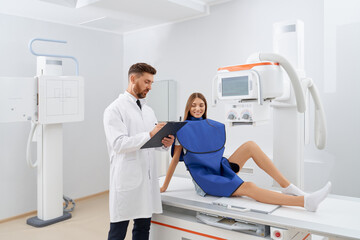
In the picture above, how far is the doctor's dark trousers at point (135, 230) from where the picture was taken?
6.28 feet

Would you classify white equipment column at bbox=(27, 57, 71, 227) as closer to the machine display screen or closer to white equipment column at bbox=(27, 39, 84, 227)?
white equipment column at bbox=(27, 39, 84, 227)

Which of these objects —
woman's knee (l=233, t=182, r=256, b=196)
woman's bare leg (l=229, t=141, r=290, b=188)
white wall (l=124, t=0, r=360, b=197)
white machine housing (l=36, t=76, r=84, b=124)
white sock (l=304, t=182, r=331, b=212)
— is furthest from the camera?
white machine housing (l=36, t=76, r=84, b=124)

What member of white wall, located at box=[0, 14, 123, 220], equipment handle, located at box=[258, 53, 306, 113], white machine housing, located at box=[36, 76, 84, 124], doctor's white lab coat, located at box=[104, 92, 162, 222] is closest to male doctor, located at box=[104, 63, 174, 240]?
doctor's white lab coat, located at box=[104, 92, 162, 222]

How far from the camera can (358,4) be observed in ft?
8.86

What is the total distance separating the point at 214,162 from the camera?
2098 millimetres

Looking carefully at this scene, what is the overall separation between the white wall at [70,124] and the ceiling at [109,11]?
18 cm

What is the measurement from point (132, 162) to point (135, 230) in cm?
45

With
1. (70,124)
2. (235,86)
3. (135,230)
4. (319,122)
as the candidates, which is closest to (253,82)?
(235,86)

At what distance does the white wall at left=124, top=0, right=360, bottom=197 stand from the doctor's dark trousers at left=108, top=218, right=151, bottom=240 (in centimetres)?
163

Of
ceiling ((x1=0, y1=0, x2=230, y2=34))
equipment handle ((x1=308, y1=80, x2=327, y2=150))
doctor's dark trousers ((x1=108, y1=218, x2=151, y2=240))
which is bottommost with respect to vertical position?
doctor's dark trousers ((x1=108, y1=218, x2=151, y2=240))

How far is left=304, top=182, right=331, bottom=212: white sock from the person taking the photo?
5.49 feet

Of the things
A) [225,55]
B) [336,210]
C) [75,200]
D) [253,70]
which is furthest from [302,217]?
[75,200]

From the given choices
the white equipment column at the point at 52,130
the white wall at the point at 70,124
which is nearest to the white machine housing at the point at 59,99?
the white equipment column at the point at 52,130

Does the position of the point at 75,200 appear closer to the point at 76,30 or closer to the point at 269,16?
the point at 76,30
